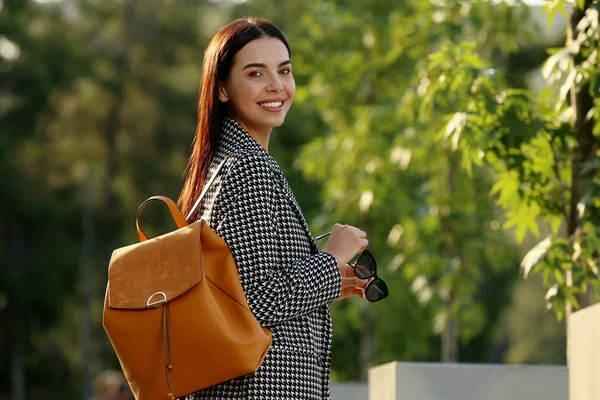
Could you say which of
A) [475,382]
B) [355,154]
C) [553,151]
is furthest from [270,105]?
[355,154]

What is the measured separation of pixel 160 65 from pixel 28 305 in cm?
866

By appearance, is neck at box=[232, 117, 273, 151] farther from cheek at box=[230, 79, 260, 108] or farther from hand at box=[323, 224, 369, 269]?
hand at box=[323, 224, 369, 269]

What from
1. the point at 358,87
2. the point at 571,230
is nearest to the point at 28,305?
the point at 358,87

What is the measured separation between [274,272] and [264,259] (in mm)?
51

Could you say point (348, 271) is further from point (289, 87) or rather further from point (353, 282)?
point (289, 87)

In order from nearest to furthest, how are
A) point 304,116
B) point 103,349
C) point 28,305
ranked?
point 304,116, point 28,305, point 103,349

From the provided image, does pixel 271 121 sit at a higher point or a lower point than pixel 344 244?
higher

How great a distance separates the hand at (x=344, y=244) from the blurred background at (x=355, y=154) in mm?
2496

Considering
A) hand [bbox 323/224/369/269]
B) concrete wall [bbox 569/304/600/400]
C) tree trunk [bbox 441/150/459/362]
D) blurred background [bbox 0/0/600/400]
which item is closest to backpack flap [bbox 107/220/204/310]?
hand [bbox 323/224/369/269]

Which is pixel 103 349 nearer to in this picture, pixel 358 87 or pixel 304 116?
pixel 304 116

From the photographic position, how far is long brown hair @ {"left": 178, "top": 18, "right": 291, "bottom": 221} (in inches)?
157

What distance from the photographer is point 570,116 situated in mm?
6625

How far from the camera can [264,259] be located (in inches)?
144

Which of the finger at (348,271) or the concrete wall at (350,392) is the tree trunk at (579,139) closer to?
the finger at (348,271)
